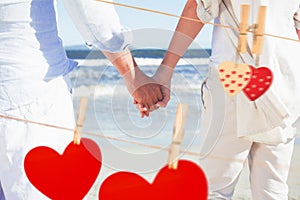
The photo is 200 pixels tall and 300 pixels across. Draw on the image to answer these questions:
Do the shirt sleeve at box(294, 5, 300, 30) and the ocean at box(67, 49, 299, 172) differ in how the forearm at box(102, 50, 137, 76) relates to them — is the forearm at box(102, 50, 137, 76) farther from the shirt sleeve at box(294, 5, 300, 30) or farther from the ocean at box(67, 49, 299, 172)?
the shirt sleeve at box(294, 5, 300, 30)

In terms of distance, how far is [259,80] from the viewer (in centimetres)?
100

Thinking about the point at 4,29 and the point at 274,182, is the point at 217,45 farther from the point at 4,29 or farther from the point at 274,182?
the point at 4,29

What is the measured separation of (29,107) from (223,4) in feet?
1.46

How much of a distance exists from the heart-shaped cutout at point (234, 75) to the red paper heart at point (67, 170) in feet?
0.79

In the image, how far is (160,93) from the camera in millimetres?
1213

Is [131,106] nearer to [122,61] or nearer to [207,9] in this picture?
[122,61]

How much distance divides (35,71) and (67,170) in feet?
0.56

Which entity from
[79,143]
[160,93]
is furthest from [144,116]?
[79,143]

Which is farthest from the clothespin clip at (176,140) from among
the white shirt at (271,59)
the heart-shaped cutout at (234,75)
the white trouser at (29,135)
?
the white shirt at (271,59)

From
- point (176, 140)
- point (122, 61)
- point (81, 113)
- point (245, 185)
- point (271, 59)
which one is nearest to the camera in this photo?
point (176, 140)

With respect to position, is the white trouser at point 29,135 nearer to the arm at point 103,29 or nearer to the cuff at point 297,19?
the arm at point 103,29

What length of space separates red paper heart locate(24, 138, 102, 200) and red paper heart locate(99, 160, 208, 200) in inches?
4.9

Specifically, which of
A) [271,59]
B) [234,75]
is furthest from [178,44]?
[234,75]

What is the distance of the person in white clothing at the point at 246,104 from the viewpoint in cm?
125
